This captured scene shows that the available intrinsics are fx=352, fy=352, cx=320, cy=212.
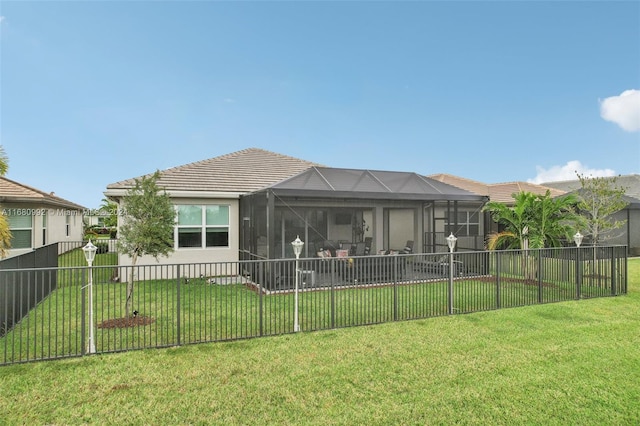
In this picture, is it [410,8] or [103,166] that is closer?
[410,8]

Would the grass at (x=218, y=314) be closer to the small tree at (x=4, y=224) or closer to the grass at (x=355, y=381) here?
the grass at (x=355, y=381)

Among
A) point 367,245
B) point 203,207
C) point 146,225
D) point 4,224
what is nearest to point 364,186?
point 367,245

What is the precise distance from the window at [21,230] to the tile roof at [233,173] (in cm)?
468

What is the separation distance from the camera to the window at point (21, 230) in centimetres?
1298

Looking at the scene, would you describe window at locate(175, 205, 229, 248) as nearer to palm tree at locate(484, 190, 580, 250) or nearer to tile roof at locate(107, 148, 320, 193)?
tile roof at locate(107, 148, 320, 193)

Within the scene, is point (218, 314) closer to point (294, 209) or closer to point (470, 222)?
point (294, 209)

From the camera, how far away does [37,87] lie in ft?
46.3

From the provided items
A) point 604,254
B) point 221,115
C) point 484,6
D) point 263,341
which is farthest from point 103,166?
point 604,254

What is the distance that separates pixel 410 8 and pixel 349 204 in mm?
9434

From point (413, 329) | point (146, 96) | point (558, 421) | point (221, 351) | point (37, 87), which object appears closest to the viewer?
point (558, 421)

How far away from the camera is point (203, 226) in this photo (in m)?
12.4

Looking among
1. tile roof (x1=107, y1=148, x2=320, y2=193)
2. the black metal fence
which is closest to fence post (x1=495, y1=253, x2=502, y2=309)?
the black metal fence

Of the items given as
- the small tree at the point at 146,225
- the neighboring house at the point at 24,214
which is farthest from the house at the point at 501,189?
the neighboring house at the point at 24,214

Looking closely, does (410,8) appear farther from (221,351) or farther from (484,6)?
(221,351)
